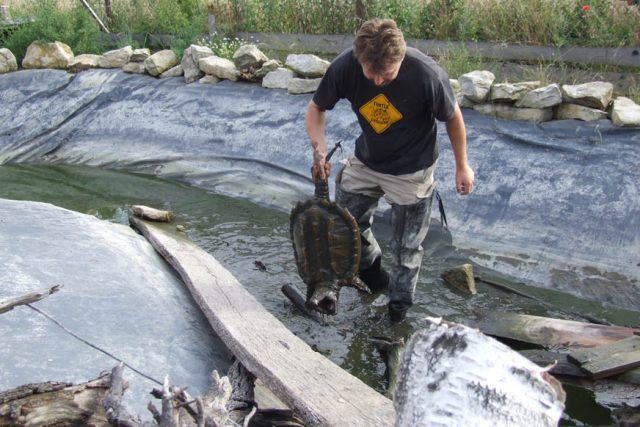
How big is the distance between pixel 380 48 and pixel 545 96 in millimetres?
3545

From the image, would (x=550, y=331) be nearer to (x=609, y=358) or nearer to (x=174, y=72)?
(x=609, y=358)

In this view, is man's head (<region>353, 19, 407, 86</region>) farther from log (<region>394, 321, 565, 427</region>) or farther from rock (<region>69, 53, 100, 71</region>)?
rock (<region>69, 53, 100, 71</region>)

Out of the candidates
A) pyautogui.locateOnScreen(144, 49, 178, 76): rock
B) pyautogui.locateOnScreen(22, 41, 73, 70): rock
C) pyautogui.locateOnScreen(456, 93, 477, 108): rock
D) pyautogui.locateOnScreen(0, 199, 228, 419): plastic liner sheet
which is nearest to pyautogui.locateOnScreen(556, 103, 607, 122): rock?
pyautogui.locateOnScreen(456, 93, 477, 108): rock

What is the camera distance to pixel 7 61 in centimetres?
1115

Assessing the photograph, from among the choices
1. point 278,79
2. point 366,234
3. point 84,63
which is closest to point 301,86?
point 278,79

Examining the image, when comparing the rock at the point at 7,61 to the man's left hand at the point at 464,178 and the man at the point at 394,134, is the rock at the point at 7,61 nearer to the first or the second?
the man at the point at 394,134

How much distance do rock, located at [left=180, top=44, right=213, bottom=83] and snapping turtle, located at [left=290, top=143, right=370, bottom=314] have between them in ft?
18.1

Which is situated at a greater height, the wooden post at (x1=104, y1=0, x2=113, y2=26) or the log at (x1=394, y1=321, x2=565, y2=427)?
the log at (x1=394, y1=321, x2=565, y2=427)

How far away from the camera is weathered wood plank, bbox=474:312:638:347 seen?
4.44 metres

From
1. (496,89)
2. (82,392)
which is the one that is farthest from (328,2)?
(82,392)

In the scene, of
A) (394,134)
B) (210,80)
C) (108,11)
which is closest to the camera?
(394,134)

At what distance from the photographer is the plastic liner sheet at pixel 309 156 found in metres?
5.95

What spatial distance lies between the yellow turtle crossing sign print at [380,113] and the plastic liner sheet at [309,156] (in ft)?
7.16

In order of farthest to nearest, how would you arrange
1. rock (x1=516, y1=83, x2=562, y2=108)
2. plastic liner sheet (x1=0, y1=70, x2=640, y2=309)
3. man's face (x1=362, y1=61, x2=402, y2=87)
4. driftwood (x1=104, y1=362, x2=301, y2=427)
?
rock (x1=516, y1=83, x2=562, y2=108) → plastic liner sheet (x1=0, y1=70, x2=640, y2=309) → man's face (x1=362, y1=61, x2=402, y2=87) → driftwood (x1=104, y1=362, x2=301, y2=427)
